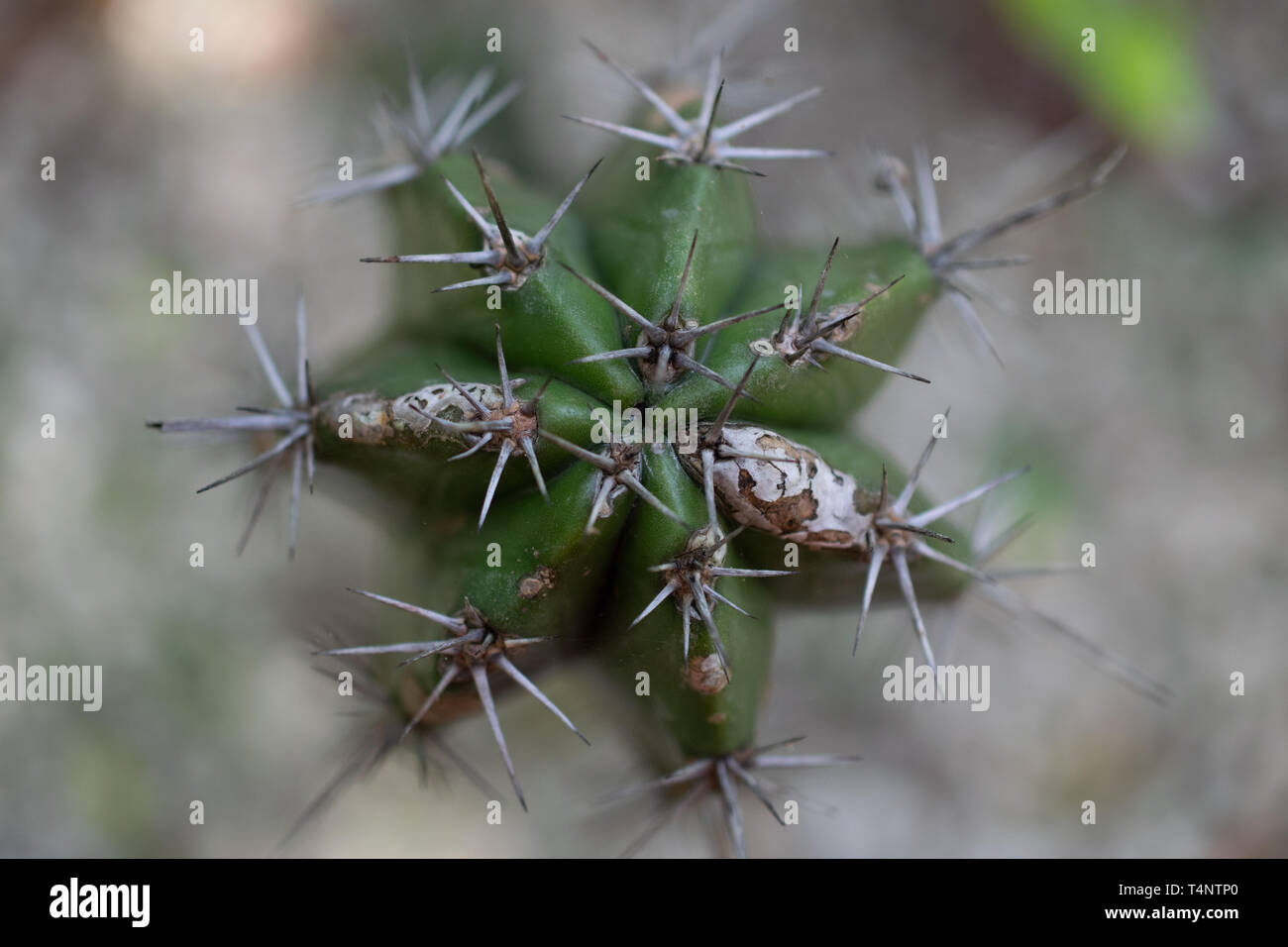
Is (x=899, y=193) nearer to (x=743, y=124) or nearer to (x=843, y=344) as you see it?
(x=743, y=124)

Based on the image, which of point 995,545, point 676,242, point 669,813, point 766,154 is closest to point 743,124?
point 766,154

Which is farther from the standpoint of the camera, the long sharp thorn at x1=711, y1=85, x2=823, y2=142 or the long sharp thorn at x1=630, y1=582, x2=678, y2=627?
the long sharp thorn at x1=711, y1=85, x2=823, y2=142

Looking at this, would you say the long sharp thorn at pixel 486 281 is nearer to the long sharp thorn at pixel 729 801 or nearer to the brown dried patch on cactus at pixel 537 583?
the brown dried patch on cactus at pixel 537 583

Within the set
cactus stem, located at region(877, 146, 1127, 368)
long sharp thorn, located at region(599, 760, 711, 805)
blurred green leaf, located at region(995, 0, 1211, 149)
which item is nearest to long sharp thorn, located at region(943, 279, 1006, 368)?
cactus stem, located at region(877, 146, 1127, 368)
